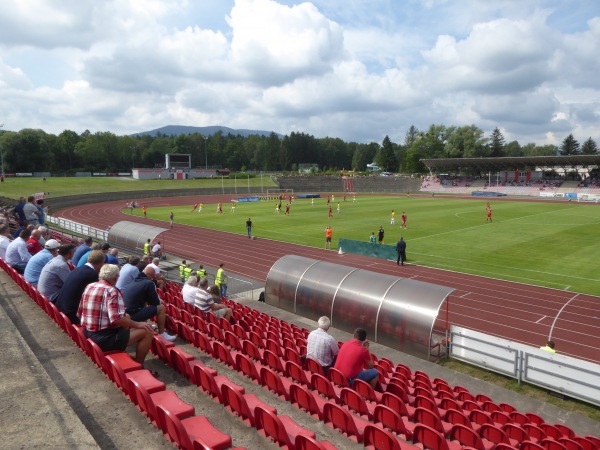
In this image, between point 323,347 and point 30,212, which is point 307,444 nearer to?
point 323,347

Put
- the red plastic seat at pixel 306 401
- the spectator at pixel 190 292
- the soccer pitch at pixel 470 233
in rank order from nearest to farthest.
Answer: the red plastic seat at pixel 306 401 < the spectator at pixel 190 292 < the soccer pitch at pixel 470 233

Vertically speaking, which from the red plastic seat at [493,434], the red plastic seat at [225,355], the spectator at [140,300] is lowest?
the red plastic seat at [493,434]

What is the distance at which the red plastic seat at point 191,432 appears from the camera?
3811 mm

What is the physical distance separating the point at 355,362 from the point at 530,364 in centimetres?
575

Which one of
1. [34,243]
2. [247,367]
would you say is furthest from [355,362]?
[34,243]

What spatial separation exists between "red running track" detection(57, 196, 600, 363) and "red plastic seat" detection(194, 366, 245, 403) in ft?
38.6

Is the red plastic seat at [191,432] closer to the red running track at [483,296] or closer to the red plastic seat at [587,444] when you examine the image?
the red plastic seat at [587,444]

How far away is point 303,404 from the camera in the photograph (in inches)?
227

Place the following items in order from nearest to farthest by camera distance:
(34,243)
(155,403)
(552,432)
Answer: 1. (155,403)
2. (552,432)
3. (34,243)

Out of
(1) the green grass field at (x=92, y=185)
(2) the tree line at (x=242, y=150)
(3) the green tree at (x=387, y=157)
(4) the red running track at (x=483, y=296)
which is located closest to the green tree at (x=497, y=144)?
(2) the tree line at (x=242, y=150)

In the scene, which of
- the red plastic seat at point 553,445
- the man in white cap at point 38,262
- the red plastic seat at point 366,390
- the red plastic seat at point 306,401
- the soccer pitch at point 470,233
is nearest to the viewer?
the red plastic seat at point 306,401

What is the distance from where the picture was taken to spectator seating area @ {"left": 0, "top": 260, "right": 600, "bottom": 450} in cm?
440

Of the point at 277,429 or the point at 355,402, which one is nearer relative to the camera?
the point at 277,429

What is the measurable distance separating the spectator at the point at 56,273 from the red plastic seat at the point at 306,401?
14.1ft
